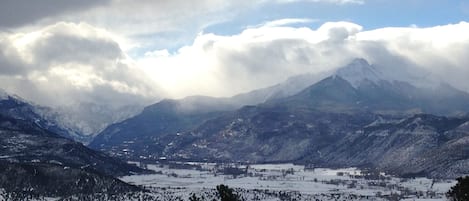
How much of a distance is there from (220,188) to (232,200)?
4.24 m

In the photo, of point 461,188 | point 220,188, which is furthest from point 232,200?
point 461,188

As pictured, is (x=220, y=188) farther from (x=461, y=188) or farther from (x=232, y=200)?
(x=461, y=188)

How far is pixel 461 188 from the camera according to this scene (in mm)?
163125

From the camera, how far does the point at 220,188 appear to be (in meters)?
158

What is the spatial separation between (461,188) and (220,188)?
57.1m

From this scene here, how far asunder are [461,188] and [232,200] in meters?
54.7

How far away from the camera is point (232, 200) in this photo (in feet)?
→ 510
